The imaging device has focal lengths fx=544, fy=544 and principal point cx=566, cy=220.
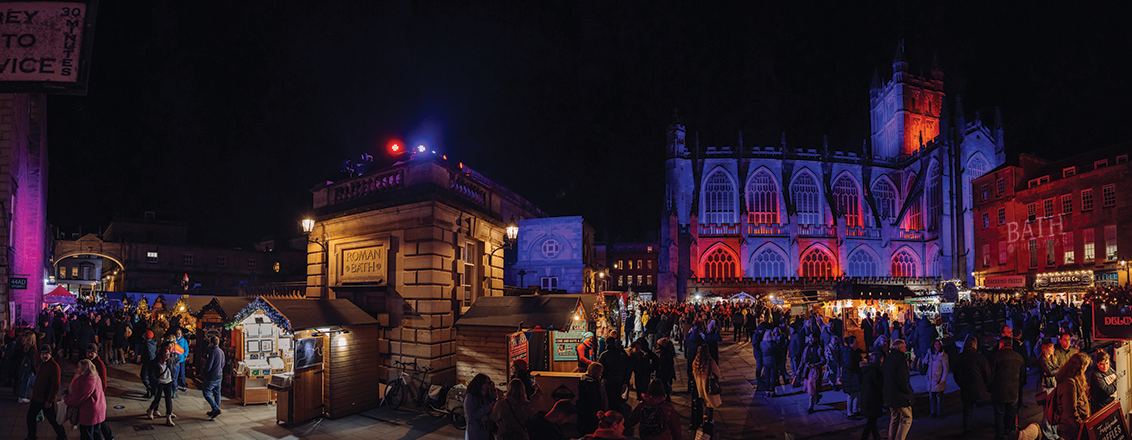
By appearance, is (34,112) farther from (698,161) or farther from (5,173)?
(698,161)

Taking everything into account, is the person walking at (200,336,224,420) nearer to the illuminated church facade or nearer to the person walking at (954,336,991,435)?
the person walking at (954,336,991,435)

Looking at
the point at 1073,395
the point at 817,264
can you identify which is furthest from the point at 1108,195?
the point at 1073,395

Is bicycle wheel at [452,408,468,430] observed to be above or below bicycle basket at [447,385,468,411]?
below

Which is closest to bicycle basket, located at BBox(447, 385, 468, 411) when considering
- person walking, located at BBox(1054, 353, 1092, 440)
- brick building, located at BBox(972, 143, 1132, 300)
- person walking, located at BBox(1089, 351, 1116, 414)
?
person walking, located at BBox(1054, 353, 1092, 440)

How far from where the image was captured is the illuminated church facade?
182ft

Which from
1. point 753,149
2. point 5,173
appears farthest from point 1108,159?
point 5,173

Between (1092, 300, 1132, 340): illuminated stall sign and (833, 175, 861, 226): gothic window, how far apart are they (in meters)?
56.4

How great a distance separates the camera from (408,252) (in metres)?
12.0

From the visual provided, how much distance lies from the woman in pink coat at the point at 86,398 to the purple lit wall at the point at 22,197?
40.1 feet

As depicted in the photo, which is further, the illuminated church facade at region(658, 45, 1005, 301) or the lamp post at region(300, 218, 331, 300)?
the illuminated church facade at region(658, 45, 1005, 301)

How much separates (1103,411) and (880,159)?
6780 cm

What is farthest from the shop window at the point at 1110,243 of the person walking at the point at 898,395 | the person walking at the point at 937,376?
the person walking at the point at 898,395

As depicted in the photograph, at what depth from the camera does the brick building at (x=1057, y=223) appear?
3266 centimetres

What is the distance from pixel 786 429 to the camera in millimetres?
9578
